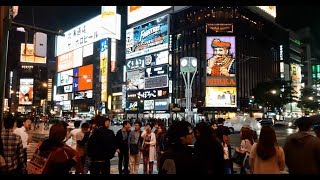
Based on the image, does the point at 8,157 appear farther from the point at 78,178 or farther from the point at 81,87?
the point at 81,87

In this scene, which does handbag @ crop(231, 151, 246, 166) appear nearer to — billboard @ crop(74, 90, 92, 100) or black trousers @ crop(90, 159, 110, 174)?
black trousers @ crop(90, 159, 110, 174)

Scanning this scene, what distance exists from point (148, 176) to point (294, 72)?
386ft

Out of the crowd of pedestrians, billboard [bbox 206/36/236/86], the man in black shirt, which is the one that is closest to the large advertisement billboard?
billboard [bbox 206/36/236/86]

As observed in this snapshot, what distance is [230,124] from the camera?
123 feet

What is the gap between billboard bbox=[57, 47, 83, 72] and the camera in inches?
4125

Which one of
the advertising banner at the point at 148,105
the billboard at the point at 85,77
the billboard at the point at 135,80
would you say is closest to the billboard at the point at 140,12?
the billboard at the point at 135,80

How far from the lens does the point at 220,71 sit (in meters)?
79.3

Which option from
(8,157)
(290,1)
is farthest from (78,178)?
(290,1)

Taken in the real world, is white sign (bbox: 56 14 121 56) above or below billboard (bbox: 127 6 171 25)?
below

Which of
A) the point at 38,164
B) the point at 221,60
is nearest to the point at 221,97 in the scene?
the point at 221,60

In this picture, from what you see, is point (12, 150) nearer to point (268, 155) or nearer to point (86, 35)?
point (268, 155)

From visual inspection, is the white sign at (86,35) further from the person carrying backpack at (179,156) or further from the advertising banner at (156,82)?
the person carrying backpack at (179,156)

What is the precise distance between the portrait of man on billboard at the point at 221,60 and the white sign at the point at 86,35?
2312 cm

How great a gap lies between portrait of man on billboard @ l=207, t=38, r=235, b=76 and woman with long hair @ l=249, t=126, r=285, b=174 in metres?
74.4
